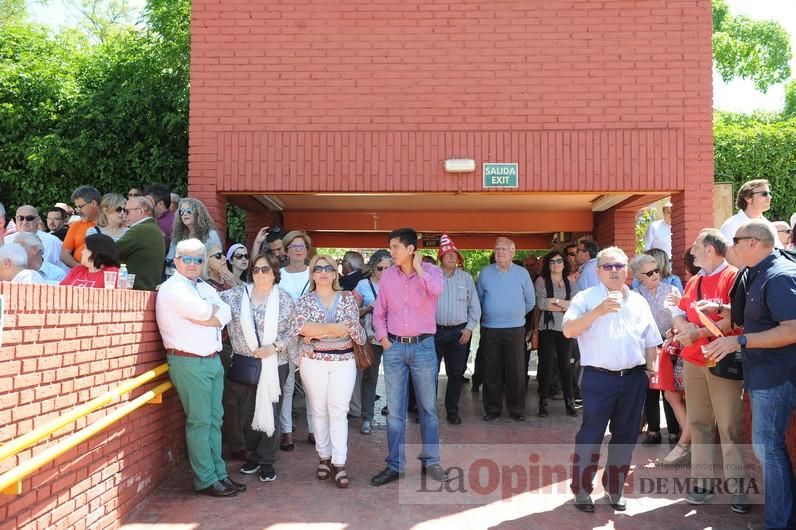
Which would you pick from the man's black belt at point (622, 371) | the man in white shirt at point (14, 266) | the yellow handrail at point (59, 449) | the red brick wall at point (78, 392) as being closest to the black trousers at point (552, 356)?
the man's black belt at point (622, 371)

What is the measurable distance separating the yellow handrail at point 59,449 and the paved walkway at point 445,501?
2.80 ft

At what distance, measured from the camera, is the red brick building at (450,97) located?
771cm

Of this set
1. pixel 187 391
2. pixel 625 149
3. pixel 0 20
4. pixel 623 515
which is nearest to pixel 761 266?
pixel 623 515

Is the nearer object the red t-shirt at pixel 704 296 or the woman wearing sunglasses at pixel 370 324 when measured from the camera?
the red t-shirt at pixel 704 296

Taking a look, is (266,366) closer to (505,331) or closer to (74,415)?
(74,415)

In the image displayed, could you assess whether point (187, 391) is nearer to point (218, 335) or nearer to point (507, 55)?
point (218, 335)

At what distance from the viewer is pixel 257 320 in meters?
5.73

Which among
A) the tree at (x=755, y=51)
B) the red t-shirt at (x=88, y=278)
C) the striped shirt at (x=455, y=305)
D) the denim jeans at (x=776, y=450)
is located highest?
the tree at (x=755, y=51)

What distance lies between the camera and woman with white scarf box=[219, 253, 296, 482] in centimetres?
566

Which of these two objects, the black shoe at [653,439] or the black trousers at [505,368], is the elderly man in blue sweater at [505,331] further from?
the black shoe at [653,439]

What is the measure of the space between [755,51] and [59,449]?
3002 cm

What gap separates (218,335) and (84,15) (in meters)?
24.6

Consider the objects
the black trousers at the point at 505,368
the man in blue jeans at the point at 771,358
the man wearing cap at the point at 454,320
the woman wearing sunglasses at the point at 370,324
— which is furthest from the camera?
the black trousers at the point at 505,368

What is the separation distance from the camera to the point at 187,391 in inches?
201
